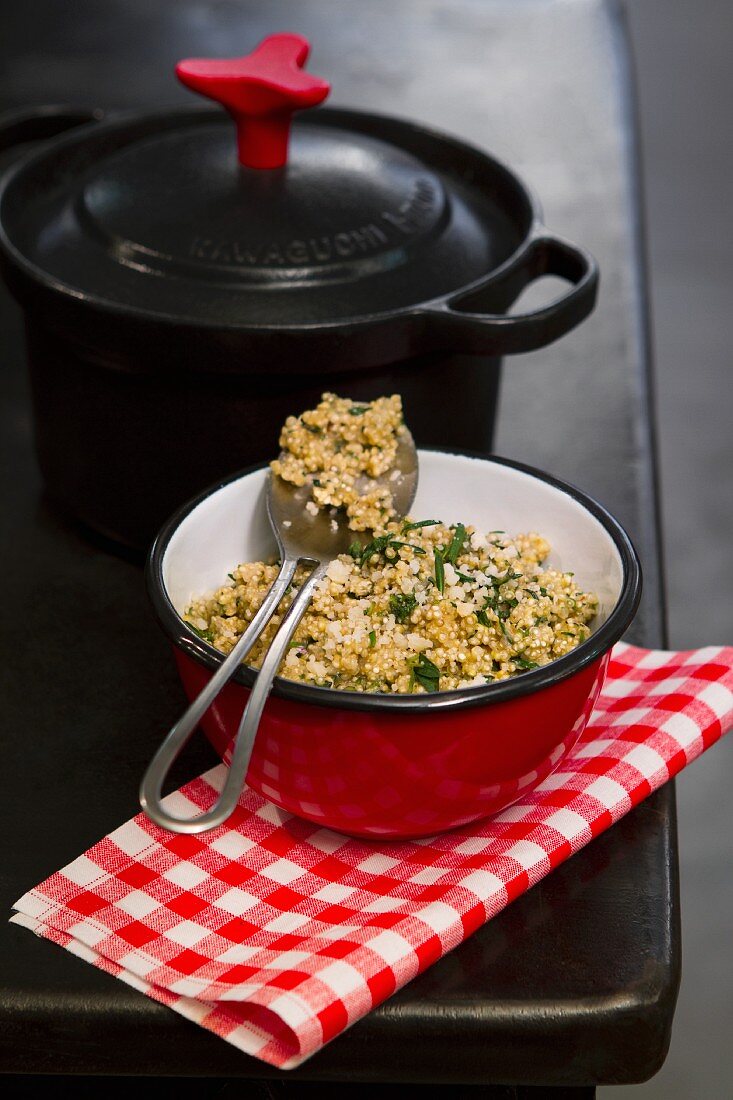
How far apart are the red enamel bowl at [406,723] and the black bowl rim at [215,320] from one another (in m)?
0.12

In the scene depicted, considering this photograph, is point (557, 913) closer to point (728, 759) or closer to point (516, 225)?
point (516, 225)

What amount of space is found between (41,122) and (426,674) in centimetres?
73

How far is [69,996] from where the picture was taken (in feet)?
2.29

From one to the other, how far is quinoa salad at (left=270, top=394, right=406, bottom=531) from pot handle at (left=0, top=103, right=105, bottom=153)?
19.1 inches

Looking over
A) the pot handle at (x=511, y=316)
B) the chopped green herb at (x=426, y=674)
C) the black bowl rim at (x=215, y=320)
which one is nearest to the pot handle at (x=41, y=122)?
the black bowl rim at (x=215, y=320)

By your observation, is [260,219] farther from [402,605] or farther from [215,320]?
[402,605]

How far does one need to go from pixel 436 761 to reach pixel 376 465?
0.21 m

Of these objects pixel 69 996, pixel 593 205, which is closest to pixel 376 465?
pixel 69 996

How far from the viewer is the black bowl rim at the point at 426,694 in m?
0.65

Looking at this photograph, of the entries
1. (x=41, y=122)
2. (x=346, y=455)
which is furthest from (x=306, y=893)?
(x=41, y=122)

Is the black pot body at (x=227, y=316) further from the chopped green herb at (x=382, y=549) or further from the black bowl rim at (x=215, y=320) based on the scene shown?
the chopped green herb at (x=382, y=549)

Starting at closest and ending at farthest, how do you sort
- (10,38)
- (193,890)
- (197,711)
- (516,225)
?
(197,711) → (193,890) → (516,225) → (10,38)

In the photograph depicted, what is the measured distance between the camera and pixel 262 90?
3.05 ft

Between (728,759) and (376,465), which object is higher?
(376,465)
